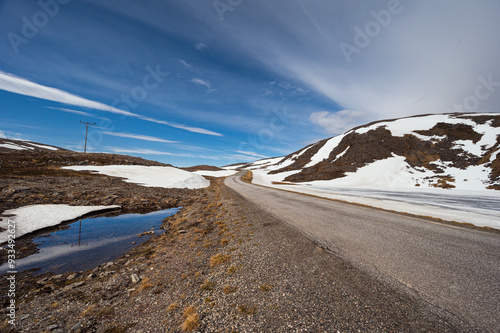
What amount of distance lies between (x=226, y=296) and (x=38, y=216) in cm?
1645

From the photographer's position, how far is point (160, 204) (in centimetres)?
2098

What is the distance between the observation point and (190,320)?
3848 mm

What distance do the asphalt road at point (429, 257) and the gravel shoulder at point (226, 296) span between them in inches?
25.6

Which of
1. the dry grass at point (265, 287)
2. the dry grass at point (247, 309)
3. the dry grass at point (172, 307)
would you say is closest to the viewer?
the dry grass at point (247, 309)

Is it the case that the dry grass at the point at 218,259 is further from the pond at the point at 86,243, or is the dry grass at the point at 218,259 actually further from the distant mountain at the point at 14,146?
the distant mountain at the point at 14,146

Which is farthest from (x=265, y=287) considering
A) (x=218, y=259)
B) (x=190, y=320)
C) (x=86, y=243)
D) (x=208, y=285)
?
(x=86, y=243)

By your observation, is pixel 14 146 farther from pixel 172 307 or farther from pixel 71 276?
pixel 172 307

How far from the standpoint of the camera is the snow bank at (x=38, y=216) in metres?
10.7

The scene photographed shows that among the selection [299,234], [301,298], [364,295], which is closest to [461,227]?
[299,234]

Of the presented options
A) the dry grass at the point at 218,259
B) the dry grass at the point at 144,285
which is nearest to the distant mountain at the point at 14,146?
the dry grass at the point at 144,285

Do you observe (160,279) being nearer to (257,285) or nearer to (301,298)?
(257,285)

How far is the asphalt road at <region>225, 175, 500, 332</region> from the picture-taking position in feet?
13.6

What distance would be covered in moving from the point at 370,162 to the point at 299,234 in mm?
56306

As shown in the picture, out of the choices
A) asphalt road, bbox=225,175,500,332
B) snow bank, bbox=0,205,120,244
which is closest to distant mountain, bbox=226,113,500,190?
asphalt road, bbox=225,175,500,332
